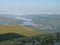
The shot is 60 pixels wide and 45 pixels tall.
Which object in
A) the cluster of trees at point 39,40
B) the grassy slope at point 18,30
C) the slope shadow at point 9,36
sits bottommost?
→ the cluster of trees at point 39,40

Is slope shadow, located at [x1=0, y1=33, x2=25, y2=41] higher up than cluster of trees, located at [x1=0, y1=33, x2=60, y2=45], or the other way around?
slope shadow, located at [x1=0, y1=33, x2=25, y2=41]

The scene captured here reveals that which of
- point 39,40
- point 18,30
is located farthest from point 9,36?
point 39,40

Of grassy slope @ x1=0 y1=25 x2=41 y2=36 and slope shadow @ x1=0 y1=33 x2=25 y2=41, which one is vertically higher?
grassy slope @ x1=0 y1=25 x2=41 y2=36

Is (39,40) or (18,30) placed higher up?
(18,30)

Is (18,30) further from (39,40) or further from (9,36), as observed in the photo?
(39,40)

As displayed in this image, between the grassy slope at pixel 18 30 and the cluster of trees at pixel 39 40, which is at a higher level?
the grassy slope at pixel 18 30

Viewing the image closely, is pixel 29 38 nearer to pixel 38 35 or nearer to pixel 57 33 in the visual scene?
pixel 38 35

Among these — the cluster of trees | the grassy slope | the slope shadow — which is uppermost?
the grassy slope
